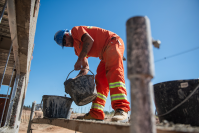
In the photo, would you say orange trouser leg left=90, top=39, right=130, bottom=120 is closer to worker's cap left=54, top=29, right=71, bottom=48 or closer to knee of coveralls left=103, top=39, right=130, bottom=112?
knee of coveralls left=103, top=39, right=130, bottom=112

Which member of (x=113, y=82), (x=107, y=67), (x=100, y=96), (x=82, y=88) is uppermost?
(x=107, y=67)

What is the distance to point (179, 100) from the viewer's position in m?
1.56

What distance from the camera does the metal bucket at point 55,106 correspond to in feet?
9.59

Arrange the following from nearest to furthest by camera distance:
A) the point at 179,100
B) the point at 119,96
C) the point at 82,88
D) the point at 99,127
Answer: the point at 99,127
the point at 179,100
the point at 119,96
the point at 82,88

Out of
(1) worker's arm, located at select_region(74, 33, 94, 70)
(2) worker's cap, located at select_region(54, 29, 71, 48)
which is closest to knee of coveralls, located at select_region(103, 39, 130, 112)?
(1) worker's arm, located at select_region(74, 33, 94, 70)

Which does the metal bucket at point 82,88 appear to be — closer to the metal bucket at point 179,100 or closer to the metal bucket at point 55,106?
the metal bucket at point 55,106

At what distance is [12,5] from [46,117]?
210cm

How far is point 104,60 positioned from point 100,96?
0.70m

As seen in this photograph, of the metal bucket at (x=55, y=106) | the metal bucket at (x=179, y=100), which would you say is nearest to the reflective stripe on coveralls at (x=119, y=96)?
the metal bucket at (x=179, y=100)

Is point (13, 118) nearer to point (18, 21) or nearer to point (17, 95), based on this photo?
point (17, 95)

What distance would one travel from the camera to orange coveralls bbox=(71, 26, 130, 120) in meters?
2.26

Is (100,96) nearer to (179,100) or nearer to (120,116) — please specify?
(120,116)

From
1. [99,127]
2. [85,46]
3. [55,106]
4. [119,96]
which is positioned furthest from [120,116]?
[55,106]

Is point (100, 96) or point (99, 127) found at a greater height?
point (100, 96)
